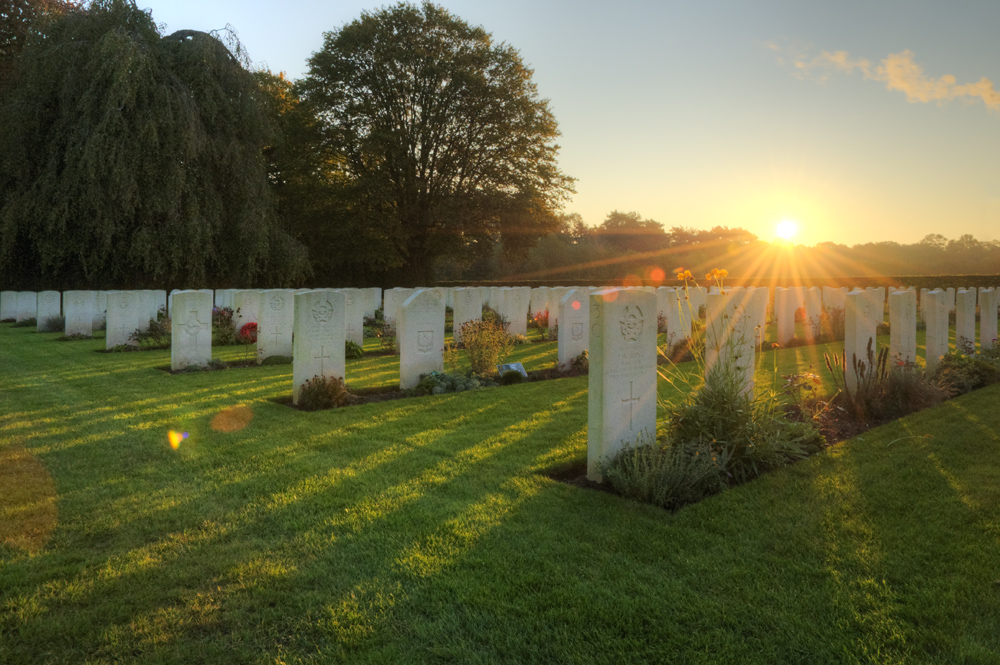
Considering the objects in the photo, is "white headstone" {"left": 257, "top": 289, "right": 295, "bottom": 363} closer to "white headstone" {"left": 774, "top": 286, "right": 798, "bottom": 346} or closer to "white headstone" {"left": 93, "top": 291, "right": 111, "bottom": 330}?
"white headstone" {"left": 93, "top": 291, "right": 111, "bottom": 330}

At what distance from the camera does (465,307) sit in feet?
43.9

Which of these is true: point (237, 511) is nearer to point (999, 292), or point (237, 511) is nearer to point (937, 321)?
point (937, 321)

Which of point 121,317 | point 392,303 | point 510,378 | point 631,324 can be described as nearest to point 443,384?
point 510,378

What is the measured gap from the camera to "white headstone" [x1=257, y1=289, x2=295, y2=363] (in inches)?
445

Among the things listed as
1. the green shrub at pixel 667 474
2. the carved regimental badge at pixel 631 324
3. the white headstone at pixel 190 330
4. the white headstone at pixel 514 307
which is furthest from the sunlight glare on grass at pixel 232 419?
the white headstone at pixel 514 307

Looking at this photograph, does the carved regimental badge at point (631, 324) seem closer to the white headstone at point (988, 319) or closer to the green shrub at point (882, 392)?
the green shrub at point (882, 392)

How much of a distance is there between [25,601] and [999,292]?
15644mm

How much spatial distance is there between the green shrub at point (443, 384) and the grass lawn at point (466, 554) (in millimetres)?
2286

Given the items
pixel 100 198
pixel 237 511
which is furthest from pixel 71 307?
pixel 237 511

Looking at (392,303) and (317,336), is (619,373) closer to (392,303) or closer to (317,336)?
(317,336)

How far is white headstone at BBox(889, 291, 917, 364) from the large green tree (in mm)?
20765

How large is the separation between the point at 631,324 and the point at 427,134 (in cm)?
2487

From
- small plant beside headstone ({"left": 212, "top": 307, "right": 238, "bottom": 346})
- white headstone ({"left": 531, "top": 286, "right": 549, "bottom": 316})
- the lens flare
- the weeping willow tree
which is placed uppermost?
the weeping willow tree

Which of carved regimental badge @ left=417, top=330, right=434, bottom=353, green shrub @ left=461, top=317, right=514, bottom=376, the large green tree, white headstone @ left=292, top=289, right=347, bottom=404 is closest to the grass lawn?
white headstone @ left=292, top=289, right=347, bottom=404
